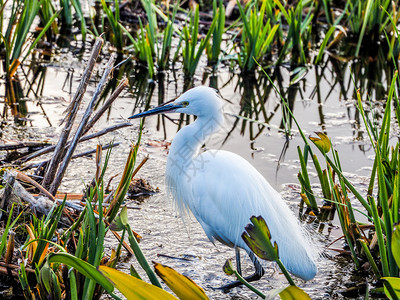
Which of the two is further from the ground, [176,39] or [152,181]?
[176,39]

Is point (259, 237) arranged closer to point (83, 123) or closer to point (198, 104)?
point (198, 104)

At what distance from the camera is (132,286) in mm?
1824

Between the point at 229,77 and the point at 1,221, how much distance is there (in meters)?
3.42

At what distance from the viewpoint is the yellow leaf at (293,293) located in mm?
1806

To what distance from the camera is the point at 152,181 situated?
3842 mm

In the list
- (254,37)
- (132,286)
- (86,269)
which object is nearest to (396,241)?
(132,286)

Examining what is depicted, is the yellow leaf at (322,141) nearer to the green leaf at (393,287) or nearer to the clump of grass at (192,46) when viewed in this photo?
the green leaf at (393,287)

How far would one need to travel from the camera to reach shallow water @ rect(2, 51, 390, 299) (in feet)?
9.92

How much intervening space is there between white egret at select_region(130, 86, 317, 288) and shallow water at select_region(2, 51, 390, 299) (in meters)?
0.19

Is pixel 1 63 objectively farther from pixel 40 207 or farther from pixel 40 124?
pixel 40 207

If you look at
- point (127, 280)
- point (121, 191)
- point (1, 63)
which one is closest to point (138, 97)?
point (1, 63)

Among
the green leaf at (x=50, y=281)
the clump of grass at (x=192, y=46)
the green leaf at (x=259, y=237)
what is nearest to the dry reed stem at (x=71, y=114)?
the green leaf at (x=50, y=281)

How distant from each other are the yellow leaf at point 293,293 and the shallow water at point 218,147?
0.94 metres

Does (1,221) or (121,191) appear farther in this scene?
(1,221)
